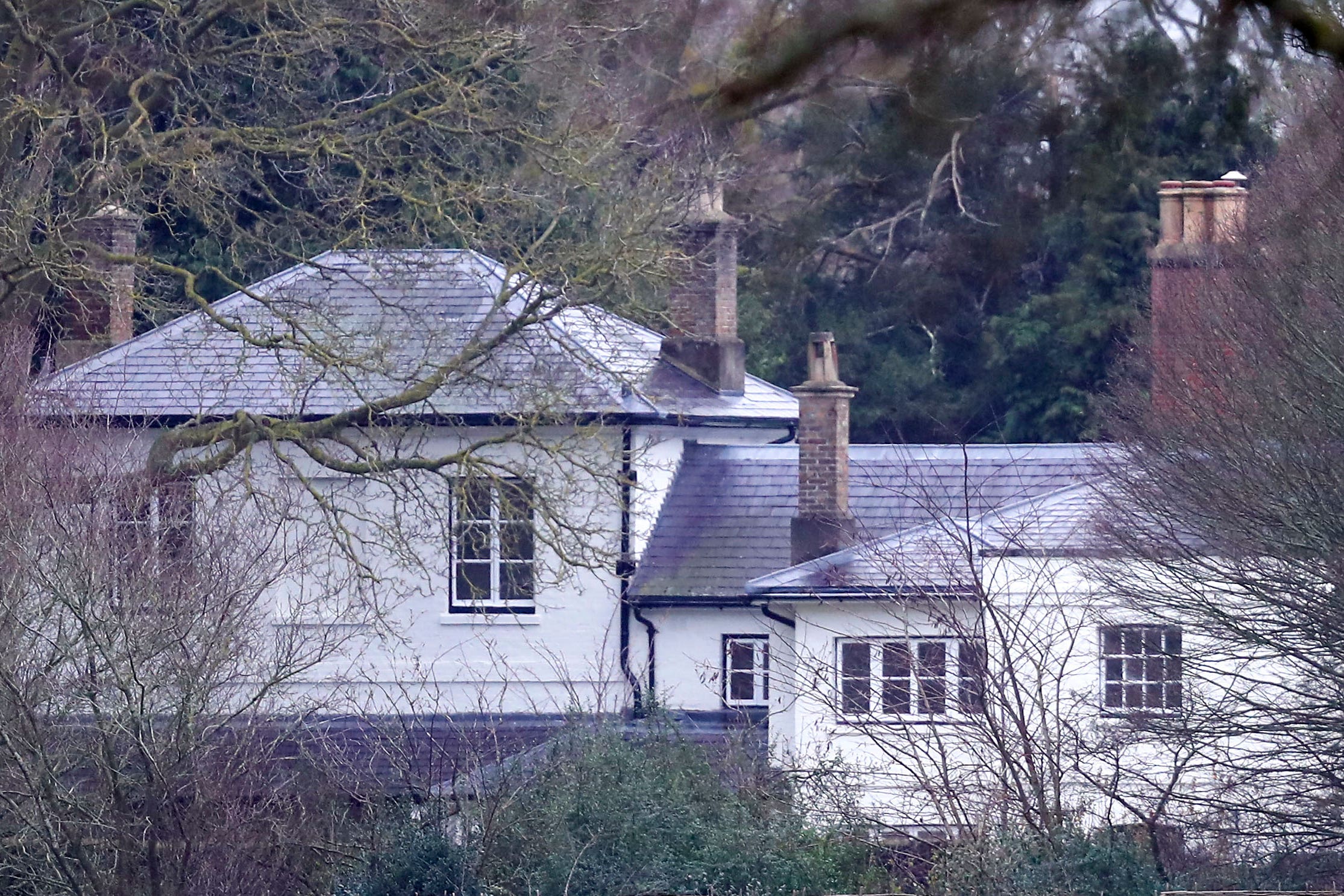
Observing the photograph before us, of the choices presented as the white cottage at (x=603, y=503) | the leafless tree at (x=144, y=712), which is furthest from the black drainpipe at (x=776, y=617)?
the leafless tree at (x=144, y=712)

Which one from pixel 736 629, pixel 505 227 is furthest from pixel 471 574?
pixel 505 227

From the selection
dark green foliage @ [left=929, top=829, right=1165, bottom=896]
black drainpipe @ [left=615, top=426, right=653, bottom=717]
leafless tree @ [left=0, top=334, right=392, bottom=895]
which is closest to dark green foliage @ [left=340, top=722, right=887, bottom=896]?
dark green foliage @ [left=929, top=829, right=1165, bottom=896]

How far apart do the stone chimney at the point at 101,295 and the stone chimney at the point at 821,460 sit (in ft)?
23.4

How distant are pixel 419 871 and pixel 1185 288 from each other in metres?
10.0

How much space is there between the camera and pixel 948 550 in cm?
1316

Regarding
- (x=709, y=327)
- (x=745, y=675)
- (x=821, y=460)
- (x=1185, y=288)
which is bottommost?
(x=745, y=675)

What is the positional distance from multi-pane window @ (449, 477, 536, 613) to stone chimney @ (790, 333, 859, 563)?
303 cm

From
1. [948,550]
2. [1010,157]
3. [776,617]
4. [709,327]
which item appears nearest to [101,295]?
[776,617]

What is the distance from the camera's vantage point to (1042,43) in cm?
261

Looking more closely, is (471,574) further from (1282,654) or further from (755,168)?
(755,168)

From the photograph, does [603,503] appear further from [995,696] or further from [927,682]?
[995,696]

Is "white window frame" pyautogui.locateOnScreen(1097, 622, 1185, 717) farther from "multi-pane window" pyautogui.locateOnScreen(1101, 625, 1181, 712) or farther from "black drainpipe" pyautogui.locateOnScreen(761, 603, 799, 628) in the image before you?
"black drainpipe" pyautogui.locateOnScreen(761, 603, 799, 628)

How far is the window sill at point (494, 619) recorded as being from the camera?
1694 cm

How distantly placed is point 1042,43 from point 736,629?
570 inches
